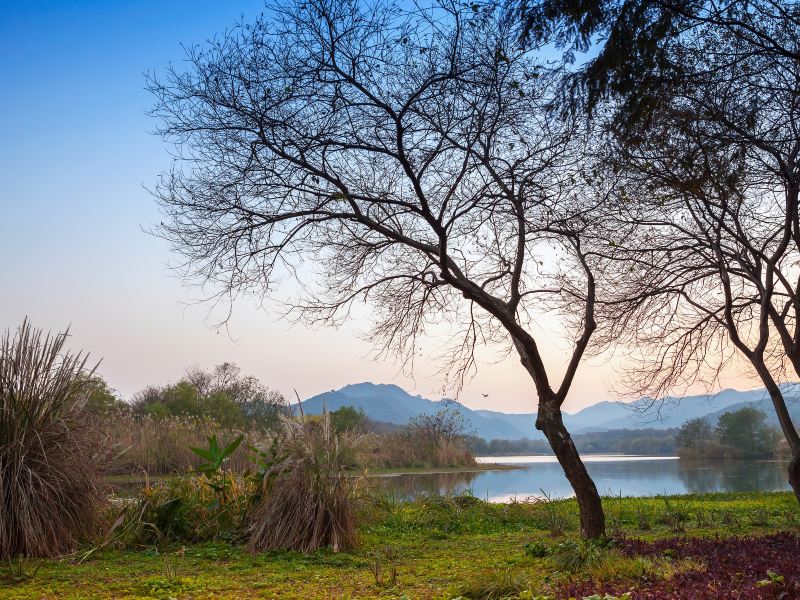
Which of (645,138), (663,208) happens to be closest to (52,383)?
(645,138)

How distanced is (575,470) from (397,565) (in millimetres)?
2167

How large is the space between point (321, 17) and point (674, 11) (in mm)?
3087

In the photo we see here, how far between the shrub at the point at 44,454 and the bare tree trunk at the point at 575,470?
14.8ft

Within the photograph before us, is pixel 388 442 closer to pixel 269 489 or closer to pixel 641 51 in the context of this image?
pixel 269 489

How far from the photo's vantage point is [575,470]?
6.93 m

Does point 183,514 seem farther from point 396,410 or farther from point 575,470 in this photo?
point 396,410

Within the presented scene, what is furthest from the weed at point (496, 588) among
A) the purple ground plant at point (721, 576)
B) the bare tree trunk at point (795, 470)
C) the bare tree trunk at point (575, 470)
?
the bare tree trunk at point (795, 470)

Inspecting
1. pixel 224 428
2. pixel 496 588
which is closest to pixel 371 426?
pixel 224 428

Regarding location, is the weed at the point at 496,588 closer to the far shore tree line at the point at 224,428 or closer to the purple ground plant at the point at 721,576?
the purple ground plant at the point at 721,576

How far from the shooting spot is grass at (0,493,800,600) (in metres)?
4.56

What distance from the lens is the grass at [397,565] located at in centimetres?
456

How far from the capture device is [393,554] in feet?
21.0

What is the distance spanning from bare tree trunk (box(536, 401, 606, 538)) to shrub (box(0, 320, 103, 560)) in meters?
4.51

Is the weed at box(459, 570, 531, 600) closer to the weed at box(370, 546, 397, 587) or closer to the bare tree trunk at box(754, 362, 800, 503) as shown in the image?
the weed at box(370, 546, 397, 587)
